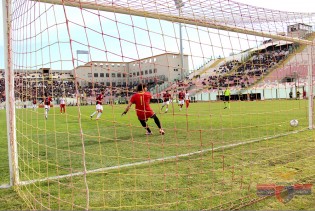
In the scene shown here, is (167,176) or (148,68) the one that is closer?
(148,68)

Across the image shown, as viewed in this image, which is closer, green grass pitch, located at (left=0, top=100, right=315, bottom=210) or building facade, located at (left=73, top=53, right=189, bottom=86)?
green grass pitch, located at (left=0, top=100, right=315, bottom=210)

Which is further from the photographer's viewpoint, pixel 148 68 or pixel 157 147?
pixel 157 147

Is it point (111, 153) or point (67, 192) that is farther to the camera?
point (111, 153)

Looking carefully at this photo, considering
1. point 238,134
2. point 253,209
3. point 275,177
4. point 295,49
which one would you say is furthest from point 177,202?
point 295,49

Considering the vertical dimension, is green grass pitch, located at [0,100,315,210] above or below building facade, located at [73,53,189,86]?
below

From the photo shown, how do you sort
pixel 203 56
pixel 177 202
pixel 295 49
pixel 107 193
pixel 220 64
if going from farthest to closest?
pixel 295 49 < pixel 220 64 < pixel 203 56 < pixel 107 193 < pixel 177 202

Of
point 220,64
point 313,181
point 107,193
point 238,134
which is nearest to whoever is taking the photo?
point 107,193

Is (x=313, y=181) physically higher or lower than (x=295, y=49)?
lower

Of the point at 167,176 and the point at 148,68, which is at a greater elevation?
the point at 148,68

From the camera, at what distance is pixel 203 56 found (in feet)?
15.7

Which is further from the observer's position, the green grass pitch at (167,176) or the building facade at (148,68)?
the building facade at (148,68)

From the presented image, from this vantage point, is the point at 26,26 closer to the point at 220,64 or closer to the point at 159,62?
the point at 159,62

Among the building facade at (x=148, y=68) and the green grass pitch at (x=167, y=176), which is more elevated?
the building facade at (x=148, y=68)

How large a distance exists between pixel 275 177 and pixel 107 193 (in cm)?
246
